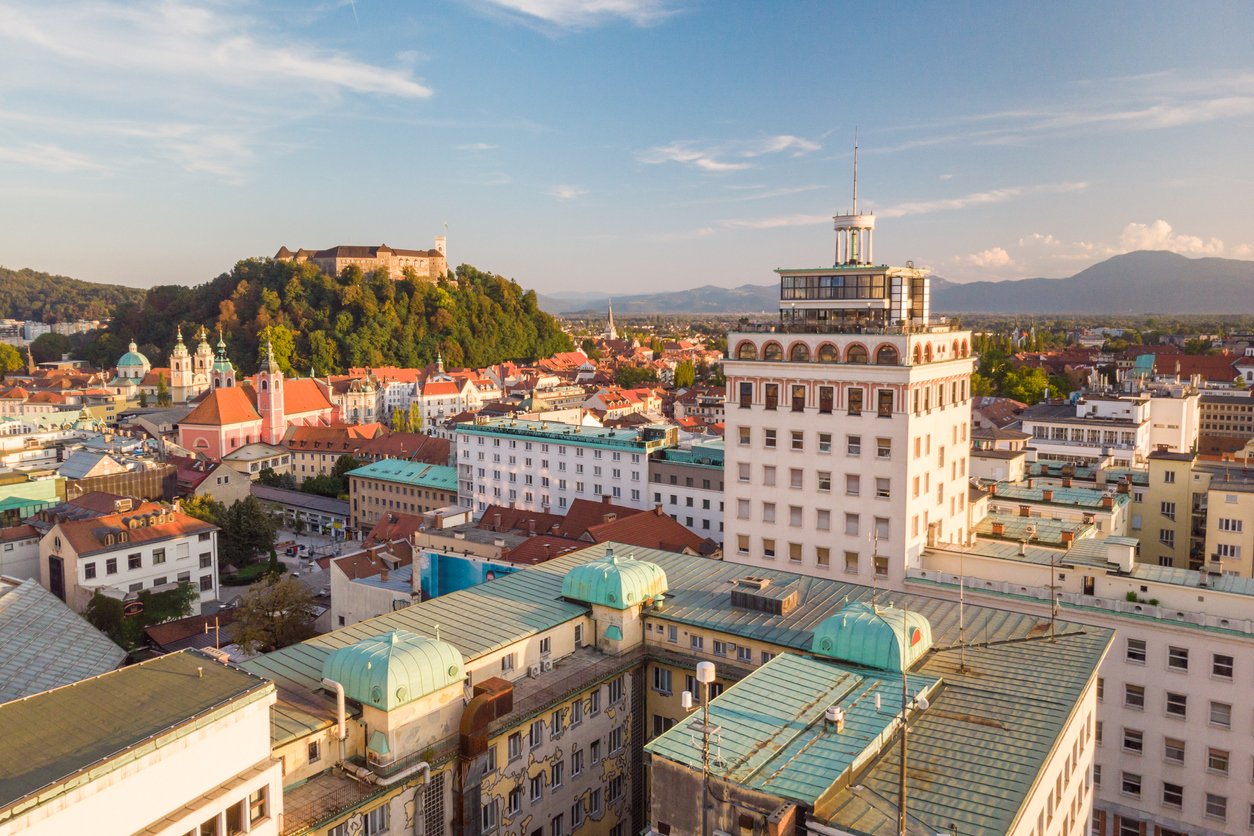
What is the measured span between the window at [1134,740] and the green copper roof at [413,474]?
5744cm

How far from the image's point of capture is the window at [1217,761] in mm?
25078

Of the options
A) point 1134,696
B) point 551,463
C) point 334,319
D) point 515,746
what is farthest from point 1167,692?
point 334,319

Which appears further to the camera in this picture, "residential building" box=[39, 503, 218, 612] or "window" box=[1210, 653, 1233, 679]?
"residential building" box=[39, 503, 218, 612]

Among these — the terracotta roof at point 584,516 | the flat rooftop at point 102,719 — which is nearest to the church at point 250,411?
the terracotta roof at point 584,516

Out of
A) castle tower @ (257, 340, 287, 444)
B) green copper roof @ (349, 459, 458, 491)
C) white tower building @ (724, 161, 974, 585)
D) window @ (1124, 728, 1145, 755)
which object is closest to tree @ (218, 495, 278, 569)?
green copper roof @ (349, 459, 458, 491)

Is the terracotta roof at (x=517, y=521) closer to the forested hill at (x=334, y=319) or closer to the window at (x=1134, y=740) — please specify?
the window at (x=1134, y=740)

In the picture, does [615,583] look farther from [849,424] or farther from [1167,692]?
[1167,692]

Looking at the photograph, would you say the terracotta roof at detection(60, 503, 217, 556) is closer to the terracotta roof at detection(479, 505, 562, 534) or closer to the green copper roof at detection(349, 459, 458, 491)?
the terracotta roof at detection(479, 505, 562, 534)

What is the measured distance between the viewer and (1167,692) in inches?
1019

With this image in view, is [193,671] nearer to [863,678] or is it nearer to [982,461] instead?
[863,678]

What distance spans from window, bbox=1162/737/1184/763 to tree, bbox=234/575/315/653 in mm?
35974

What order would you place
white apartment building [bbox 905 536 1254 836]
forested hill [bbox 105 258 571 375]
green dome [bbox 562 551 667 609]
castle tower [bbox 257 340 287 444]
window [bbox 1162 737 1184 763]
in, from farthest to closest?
forested hill [bbox 105 258 571 375], castle tower [bbox 257 340 287 444], window [bbox 1162 737 1184 763], white apartment building [bbox 905 536 1254 836], green dome [bbox 562 551 667 609]

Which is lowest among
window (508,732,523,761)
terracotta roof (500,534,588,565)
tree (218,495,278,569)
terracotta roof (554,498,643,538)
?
tree (218,495,278,569)

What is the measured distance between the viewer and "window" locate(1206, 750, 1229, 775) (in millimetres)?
25078
